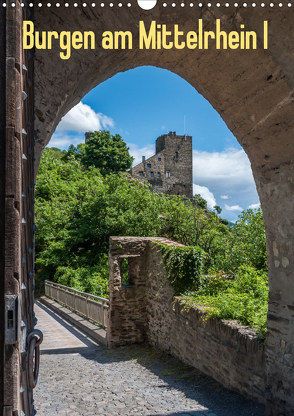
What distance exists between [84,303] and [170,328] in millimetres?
4744

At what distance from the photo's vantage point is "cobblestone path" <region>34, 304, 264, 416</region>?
4.26 meters

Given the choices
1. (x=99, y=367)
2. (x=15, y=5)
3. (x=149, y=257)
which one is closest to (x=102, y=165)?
(x=149, y=257)

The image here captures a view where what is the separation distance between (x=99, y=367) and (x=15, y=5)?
6.89 m

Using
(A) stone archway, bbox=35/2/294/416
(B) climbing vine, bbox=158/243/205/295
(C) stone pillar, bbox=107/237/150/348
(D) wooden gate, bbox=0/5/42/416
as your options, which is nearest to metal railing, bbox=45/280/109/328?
(C) stone pillar, bbox=107/237/150/348

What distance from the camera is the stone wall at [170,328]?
4.27 m

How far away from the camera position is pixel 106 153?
34.4m

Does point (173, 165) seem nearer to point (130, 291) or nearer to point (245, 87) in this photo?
point (130, 291)

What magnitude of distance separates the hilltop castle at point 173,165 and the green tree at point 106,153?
824cm

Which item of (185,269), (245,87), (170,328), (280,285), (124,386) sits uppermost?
(245,87)

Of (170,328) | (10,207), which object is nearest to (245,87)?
(10,207)

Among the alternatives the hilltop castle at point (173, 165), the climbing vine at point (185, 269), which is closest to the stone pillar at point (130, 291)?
the climbing vine at point (185, 269)

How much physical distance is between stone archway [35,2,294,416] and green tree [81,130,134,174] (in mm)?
30441

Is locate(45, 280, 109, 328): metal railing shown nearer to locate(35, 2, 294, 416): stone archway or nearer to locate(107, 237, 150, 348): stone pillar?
locate(107, 237, 150, 348): stone pillar

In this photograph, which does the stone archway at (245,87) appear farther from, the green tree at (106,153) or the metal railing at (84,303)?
the green tree at (106,153)
